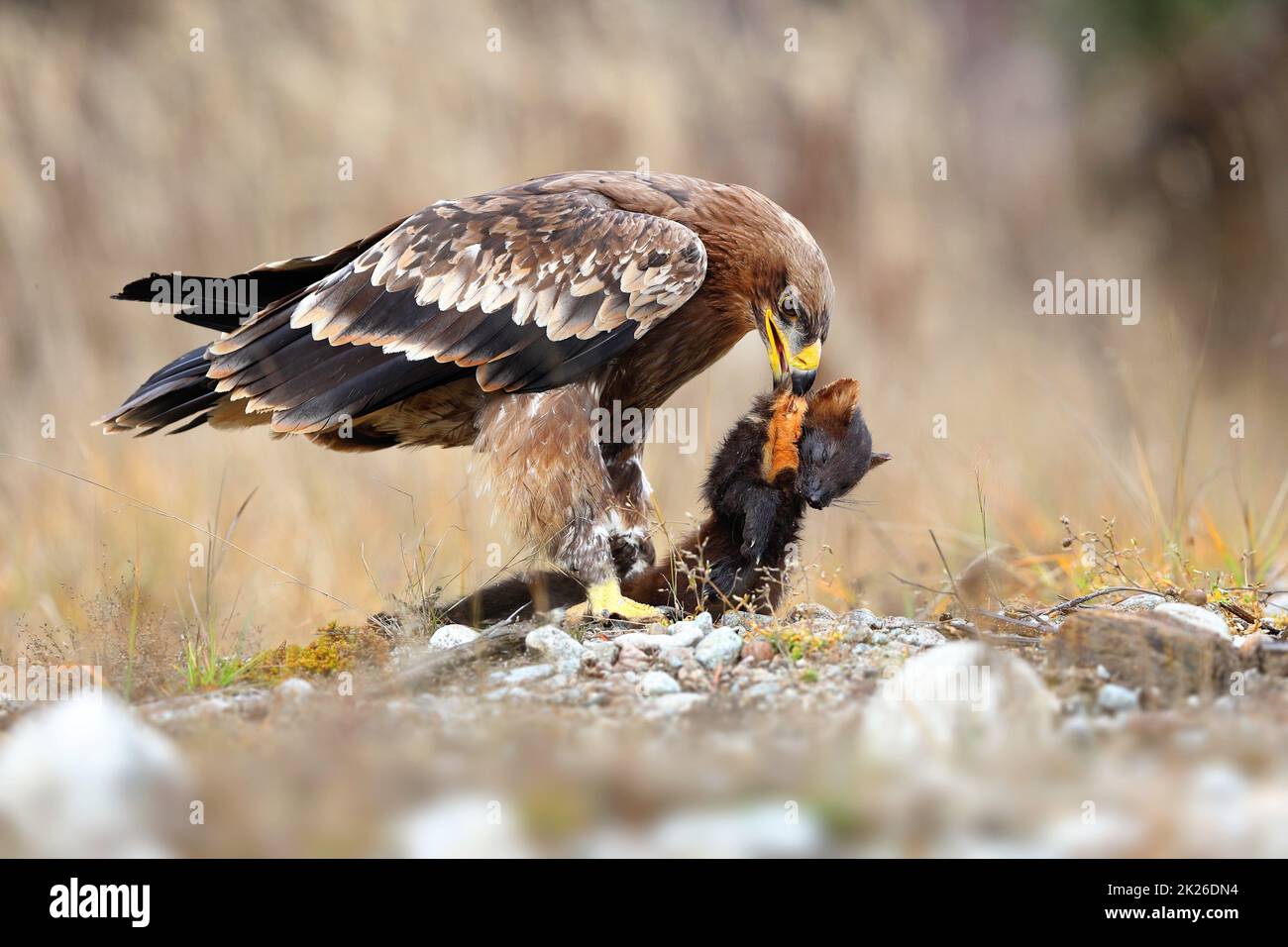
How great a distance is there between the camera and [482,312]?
4.21 m

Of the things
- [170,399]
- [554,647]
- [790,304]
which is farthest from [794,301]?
[170,399]

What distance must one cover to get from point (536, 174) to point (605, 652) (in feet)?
15.3

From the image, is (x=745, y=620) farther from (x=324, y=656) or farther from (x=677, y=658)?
(x=324, y=656)

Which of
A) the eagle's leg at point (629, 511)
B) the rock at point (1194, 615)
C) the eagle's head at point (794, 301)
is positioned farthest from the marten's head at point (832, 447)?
the rock at point (1194, 615)

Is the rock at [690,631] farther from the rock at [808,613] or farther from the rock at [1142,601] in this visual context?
the rock at [1142,601]

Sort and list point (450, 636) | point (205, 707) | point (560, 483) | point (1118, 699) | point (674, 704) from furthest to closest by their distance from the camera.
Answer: point (560, 483) < point (450, 636) < point (205, 707) < point (674, 704) < point (1118, 699)

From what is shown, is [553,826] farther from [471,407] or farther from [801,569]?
[471,407]

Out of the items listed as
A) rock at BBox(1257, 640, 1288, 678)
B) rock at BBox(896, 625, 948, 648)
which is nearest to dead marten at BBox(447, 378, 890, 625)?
rock at BBox(896, 625, 948, 648)

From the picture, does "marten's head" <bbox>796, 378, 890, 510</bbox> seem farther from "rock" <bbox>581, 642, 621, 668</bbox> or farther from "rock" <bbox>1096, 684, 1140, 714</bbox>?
"rock" <bbox>1096, 684, 1140, 714</bbox>

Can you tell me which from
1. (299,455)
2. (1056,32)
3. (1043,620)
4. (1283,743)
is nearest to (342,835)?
(1283,743)

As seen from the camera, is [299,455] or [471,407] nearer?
Answer: [471,407]

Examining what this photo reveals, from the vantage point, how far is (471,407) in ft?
14.7

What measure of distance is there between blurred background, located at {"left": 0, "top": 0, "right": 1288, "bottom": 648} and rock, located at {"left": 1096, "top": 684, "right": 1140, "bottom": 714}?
2.63 meters

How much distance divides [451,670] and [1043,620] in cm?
169
